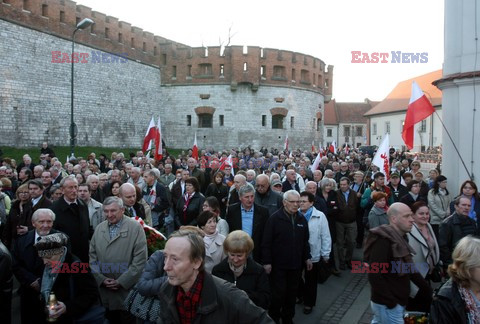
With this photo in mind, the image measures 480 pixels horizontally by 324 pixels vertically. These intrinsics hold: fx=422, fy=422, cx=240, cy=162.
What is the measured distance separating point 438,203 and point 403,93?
52.1m

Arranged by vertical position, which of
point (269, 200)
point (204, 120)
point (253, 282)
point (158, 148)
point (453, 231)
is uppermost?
point (204, 120)

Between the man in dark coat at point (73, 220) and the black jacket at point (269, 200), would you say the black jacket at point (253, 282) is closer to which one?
the man in dark coat at point (73, 220)

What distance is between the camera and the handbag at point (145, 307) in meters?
3.62

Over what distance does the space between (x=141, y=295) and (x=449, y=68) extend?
7752mm

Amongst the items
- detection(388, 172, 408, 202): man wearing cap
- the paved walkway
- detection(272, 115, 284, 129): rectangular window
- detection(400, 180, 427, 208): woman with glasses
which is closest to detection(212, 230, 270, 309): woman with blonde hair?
the paved walkway

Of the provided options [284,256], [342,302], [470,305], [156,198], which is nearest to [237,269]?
[284,256]

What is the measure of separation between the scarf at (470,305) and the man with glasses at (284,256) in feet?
8.69

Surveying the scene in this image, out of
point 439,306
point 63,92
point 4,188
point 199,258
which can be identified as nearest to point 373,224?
point 439,306

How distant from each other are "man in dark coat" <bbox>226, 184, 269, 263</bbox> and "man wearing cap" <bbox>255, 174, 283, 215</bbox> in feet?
2.49

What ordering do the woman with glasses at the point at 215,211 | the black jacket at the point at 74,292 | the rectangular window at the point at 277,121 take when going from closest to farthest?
1. the black jacket at the point at 74,292
2. the woman with glasses at the point at 215,211
3. the rectangular window at the point at 277,121

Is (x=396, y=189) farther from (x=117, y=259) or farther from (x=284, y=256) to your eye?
(x=117, y=259)

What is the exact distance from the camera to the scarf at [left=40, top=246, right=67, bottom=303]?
3.76 metres

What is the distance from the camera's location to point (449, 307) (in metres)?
2.76

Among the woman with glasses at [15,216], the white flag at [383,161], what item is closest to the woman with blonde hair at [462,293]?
the woman with glasses at [15,216]
